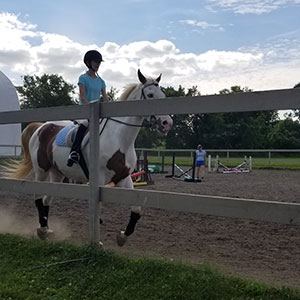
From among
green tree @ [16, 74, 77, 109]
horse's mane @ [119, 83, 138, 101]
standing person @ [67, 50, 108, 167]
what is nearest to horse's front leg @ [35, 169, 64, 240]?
standing person @ [67, 50, 108, 167]

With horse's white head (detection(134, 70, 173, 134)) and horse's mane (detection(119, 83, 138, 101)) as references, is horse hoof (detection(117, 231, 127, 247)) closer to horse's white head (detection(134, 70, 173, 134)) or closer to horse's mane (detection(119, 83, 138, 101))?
horse's white head (detection(134, 70, 173, 134))

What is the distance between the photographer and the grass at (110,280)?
2691mm

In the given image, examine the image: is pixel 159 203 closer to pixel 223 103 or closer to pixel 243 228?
pixel 223 103

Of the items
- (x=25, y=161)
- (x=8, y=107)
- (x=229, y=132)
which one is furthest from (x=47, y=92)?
(x=25, y=161)

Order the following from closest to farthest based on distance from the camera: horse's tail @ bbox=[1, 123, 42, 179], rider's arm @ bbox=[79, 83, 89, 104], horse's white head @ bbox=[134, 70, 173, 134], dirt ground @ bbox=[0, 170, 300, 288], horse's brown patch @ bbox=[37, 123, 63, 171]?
dirt ground @ bbox=[0, 170, 300, 288] → horse's white head @ bbox=[134, 70, 173, 134] → rider's arm @ bbox=[79, 83, 89, 104] → horse's brown patch @ bbox=[37, 123, 63, 171] → horse's tail @ bbox=[1, 123, 42, 179]

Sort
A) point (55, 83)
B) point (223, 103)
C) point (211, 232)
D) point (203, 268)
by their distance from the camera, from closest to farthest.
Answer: point (223, 103)
point (203, 268)
point (211, 232)
point (55, 83)

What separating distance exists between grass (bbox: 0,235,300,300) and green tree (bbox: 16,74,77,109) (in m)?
43.5

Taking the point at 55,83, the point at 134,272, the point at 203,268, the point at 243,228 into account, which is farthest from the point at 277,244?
the point at 55,83

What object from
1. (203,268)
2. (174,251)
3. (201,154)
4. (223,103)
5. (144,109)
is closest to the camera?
(223,103)

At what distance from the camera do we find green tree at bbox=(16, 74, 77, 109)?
4600 centimetres

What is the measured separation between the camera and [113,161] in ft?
14.3

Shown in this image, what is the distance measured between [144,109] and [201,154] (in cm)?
1252

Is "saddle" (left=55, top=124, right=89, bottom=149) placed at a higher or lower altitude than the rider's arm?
lower

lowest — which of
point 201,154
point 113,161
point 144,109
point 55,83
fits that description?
point 201,154
